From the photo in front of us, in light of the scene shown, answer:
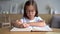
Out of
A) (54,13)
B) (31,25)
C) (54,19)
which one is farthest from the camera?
(54,13)

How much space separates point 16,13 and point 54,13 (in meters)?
1.05

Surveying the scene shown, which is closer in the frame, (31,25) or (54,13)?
(31,25)

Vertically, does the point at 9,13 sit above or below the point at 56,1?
below

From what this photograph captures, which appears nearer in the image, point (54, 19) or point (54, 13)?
point (54, 19)

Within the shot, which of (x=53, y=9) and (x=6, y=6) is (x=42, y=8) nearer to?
(x=53, y=9)

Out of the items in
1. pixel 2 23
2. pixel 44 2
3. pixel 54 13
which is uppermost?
pixel 44 2

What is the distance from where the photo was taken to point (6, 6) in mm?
3713

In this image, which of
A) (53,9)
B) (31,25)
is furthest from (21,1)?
(31,25)

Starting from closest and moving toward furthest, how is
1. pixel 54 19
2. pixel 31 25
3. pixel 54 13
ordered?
pixel 31 25 < pixel 54 19 < pixel 54 13

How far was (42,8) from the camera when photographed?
3697 millimetres

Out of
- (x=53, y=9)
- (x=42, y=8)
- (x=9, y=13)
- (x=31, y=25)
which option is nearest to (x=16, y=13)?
(x=9, y=13)

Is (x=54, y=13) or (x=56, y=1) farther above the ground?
(x=56, y=1)

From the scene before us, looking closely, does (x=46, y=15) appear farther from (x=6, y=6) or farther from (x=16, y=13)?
(x=6, y=6)

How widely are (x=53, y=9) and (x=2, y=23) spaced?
146 cm
